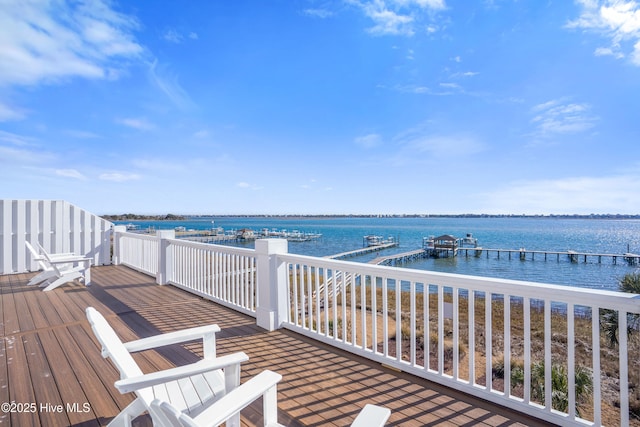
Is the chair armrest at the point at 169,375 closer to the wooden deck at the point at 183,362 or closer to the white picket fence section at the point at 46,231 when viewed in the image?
the wooden deck at the point at 183,362

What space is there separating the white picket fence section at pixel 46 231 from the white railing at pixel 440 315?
0.59 metres

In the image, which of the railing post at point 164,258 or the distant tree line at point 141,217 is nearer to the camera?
the railing post at point 164,258

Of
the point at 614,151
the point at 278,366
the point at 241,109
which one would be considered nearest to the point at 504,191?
the point at 614,151

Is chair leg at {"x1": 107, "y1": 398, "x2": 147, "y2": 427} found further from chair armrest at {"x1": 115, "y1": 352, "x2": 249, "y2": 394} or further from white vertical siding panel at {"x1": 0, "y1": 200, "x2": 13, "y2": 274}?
white vertical siding panel at {"x1": 0, "y1": 200, "x2": 13, "y2": 274}

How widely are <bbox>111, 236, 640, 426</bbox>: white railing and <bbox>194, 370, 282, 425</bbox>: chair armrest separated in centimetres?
97

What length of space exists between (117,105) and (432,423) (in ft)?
34.6

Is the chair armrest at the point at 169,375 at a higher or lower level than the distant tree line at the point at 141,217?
lower

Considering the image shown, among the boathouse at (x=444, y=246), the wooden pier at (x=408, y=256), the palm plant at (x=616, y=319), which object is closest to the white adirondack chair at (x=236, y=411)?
the palm plant at (x=616, y=319)

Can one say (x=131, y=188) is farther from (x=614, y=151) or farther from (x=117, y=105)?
(x=614, y=151)

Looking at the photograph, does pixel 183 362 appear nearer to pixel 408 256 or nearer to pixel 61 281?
pixel 61 281

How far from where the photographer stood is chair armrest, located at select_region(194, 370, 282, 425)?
104 centimetres

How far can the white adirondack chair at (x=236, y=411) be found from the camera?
86cm

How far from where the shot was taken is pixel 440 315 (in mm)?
2465

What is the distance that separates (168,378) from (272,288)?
2539mm
